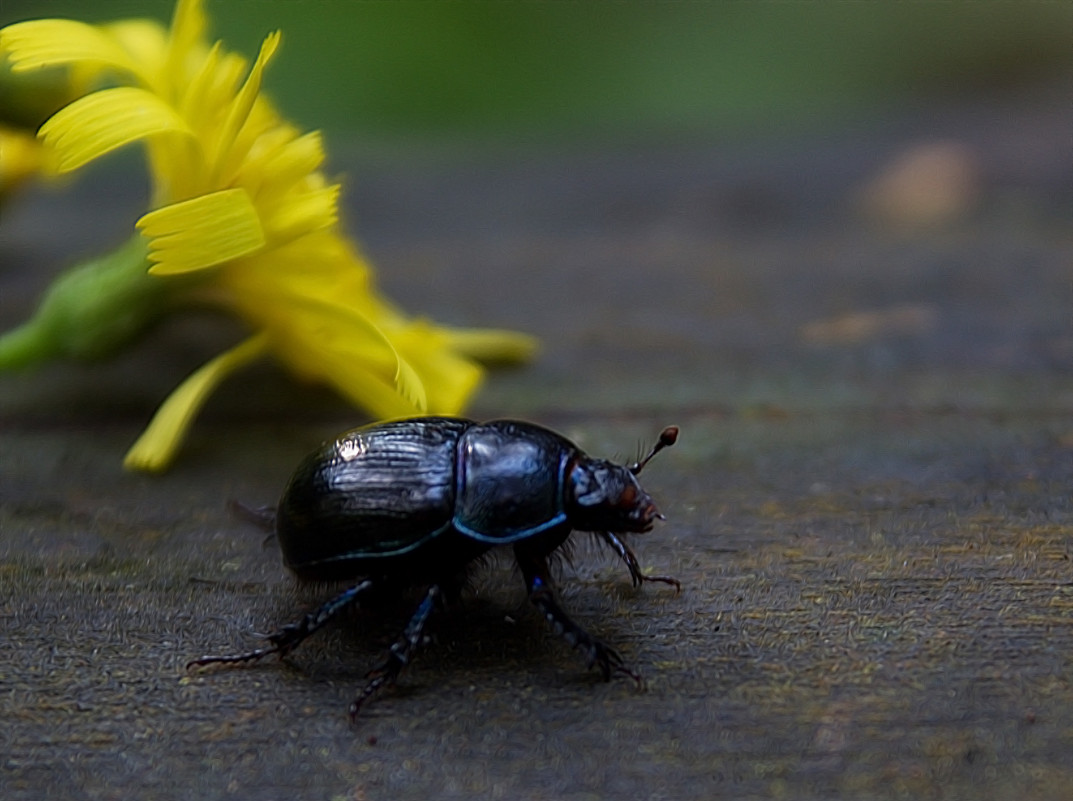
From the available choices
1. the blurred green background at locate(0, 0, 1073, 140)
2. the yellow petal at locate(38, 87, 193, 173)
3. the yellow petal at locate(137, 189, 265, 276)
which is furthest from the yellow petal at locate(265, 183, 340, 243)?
the blurred green background at locate(0, 0, 1073, 140)

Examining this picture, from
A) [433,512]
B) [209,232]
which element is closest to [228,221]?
[209,232]

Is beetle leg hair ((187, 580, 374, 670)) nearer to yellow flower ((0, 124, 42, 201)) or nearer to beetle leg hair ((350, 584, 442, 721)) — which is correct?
beetle leg hair ((350, 584, 442, 721))

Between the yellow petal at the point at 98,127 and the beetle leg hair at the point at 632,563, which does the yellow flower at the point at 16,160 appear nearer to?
the yellow petal at the point at 98,127

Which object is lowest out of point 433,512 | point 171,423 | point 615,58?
point 433,512

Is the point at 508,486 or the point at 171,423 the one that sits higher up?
the point at 171,423

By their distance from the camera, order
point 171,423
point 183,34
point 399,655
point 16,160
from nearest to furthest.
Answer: point 399,655
point 183,34
point 171,423
point 16,160

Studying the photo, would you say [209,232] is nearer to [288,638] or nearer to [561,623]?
[288,638]

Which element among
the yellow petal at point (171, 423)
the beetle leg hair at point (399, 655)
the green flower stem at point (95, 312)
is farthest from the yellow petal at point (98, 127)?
the beetle leg hair at point (399, 655)
